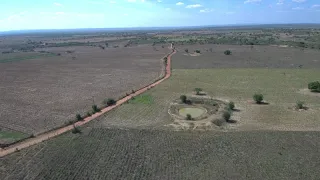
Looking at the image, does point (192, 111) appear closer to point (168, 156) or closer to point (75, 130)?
point (168, 156)

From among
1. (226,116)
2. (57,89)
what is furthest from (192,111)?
(57,89)

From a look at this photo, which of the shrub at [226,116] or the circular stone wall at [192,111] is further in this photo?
the circular stone wall at [192,111]

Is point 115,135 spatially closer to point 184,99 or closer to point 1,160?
point 1,160

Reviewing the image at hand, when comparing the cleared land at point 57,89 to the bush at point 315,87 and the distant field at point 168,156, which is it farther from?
the bush at point 315,87

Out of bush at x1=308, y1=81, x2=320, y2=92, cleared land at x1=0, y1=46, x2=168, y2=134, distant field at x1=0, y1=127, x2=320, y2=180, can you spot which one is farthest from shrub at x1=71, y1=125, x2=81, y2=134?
bush at x1=308, y1=81, x2=320, y2=92

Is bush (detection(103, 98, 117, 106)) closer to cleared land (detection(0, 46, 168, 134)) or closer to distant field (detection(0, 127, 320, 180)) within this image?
cleared land (detection(0, 46, 168, 134))

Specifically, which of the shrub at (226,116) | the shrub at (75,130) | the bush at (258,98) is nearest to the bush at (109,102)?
the shrub at (75,130)
